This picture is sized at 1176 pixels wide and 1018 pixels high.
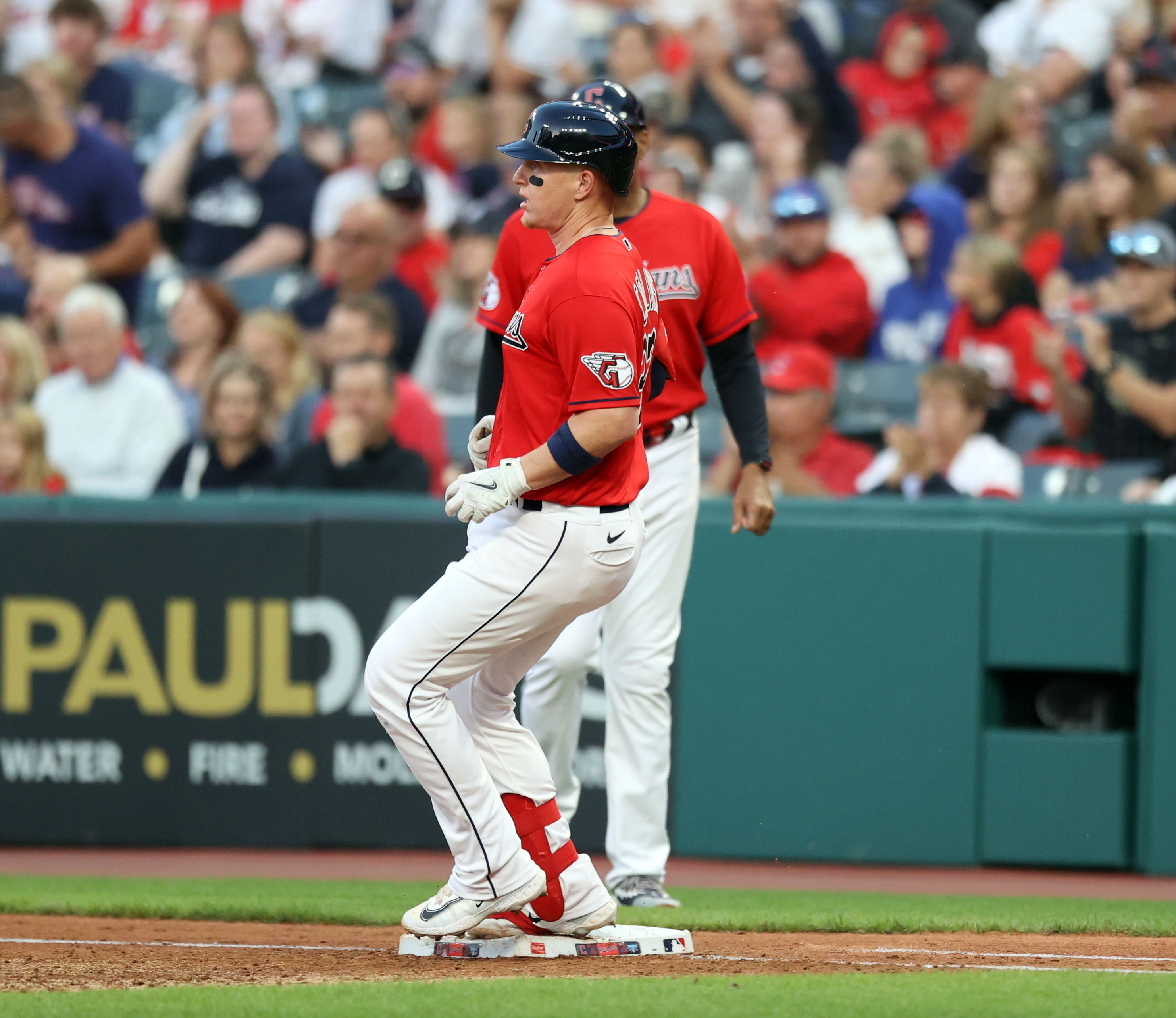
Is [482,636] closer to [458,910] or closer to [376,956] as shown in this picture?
[458,910]

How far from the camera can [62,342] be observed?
8.80 metres

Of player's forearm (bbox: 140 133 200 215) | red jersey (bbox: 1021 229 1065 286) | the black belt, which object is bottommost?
the black belt

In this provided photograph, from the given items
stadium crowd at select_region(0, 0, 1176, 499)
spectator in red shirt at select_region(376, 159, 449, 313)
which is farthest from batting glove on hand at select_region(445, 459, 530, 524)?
spectator in red shirt at select_region(376, 159, 449, 313)

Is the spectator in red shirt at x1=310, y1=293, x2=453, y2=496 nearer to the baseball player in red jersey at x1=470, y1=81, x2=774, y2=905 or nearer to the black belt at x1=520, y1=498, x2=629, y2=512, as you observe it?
the baseball player in red jersey at x1=470, y1=81, x2=774, y2=905

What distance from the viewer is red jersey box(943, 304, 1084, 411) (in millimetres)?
8281

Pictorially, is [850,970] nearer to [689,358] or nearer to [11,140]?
[689,358]

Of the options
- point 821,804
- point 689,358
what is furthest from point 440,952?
point 821,804

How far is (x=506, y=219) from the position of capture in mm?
9086

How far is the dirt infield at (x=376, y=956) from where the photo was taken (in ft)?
13.6

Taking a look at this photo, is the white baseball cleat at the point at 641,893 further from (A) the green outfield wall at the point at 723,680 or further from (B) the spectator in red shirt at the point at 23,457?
(B) the spectator in red shirt at the point at 23,457

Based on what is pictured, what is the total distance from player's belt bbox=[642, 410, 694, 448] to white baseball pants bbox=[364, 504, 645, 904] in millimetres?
1050

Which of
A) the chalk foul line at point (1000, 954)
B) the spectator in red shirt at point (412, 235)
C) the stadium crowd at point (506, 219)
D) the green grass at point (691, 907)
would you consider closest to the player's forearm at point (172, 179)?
the stadium crowd at point (506, 219)

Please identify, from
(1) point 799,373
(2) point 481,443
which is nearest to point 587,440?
(2) point 481,443

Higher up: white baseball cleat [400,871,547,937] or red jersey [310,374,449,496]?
red jersey [310,374,449,496]
